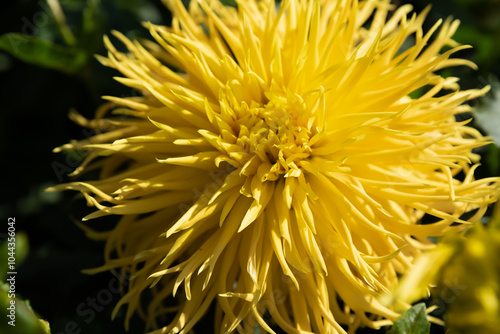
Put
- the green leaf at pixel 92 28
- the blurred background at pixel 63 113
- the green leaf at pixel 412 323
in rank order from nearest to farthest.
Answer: the green leaf at pixel 412 323
the blurred background at pixel 63 113
the green leaf at pixel 92 28

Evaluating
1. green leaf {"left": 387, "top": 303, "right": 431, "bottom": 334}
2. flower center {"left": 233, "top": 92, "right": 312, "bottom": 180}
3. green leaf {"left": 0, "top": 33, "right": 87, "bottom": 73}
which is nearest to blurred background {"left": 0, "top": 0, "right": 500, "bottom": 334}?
green leaf {"left": 0, "top": 33, "right": 87, "bottom": 73}

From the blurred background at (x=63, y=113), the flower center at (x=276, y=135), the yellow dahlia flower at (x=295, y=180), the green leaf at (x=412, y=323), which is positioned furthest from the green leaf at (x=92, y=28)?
the green leaf at (x=412, y=323)

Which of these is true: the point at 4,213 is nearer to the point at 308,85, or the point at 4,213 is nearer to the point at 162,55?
the point at 162,55

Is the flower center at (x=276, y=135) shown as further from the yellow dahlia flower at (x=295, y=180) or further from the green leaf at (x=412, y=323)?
the green leaf at (x=412, y=323)

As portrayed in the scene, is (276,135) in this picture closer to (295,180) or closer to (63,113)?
(295,180)

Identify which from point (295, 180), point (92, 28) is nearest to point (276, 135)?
point (295, 180)

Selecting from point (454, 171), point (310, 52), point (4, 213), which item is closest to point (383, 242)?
point (454, 171)
